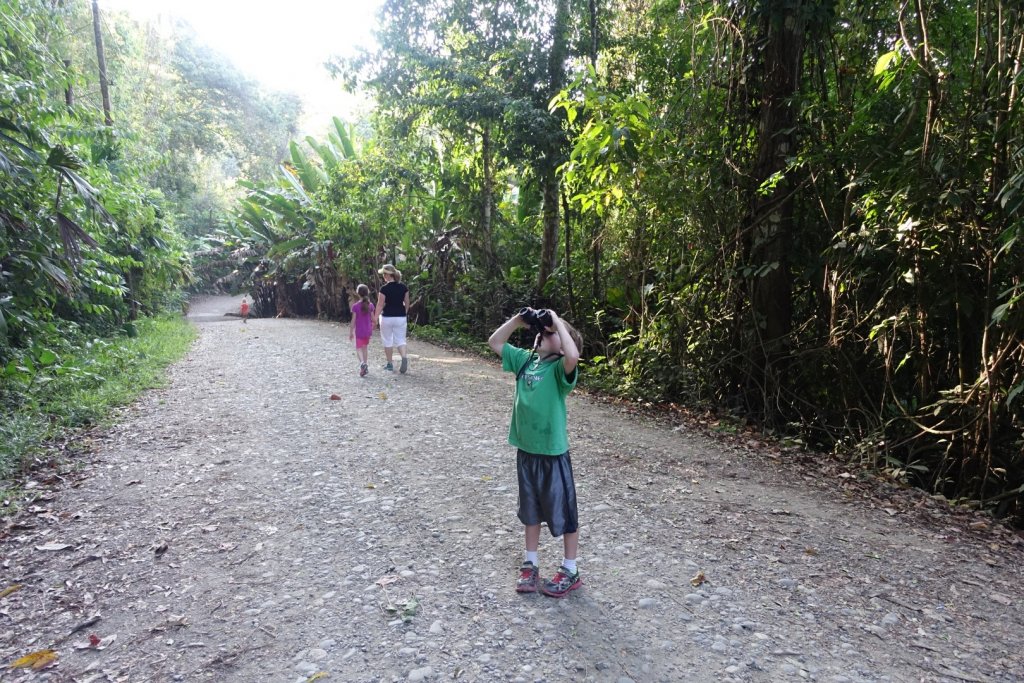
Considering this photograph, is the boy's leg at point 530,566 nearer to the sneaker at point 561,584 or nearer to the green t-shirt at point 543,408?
the sneaker at point 561,584

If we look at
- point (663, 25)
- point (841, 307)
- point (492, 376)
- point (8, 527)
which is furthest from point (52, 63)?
point (841, 307)

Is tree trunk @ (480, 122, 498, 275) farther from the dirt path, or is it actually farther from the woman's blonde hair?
the dirt path

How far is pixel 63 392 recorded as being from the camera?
25.6ft

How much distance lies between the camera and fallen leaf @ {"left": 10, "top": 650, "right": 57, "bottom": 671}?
9.66 feet

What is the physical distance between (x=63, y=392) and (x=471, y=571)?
671 centimetres

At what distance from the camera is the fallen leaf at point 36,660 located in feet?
9.66

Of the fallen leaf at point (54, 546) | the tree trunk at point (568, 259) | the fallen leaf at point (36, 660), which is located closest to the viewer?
the fallen leaf at point (36, 660)

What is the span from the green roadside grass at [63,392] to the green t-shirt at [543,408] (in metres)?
4.07

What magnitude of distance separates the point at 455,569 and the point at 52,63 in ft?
25.5

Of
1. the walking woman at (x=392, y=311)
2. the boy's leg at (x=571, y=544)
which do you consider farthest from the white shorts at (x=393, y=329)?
the boy's leg at (x=571, y=544)

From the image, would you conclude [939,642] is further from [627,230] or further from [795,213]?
[627,230]

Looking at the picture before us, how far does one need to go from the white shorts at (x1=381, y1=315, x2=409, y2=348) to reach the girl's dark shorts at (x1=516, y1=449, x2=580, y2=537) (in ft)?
21.9

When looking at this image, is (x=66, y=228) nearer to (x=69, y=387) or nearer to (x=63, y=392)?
(x=63, y=392)

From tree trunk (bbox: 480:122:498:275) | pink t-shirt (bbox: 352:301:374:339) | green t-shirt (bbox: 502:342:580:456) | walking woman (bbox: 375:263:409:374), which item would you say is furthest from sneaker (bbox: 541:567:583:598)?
tree trunk (bbox: 480:122:498:275)
